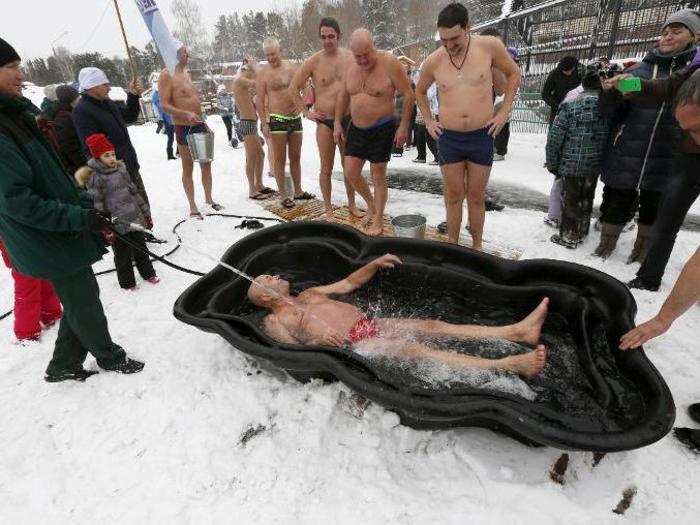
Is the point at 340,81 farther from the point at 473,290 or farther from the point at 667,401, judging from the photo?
the point at 667,401

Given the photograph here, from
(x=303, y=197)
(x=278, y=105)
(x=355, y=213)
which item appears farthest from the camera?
(x=303, y=197)

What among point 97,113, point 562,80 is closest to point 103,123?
point 97,113

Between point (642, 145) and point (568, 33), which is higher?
point (568, 33)

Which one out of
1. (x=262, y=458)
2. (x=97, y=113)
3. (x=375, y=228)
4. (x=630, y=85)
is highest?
(x=630, y=85)

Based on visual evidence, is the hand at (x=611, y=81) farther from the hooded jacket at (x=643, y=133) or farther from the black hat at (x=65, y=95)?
the black hat at (x=65, y=95)

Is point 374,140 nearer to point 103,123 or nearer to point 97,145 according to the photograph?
point 97,145

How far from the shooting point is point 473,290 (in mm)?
2943

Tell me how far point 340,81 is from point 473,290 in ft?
9.81

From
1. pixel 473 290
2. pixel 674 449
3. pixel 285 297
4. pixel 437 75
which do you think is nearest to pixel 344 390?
pixel 285 297

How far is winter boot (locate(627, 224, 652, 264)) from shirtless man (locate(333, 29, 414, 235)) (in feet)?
7.83

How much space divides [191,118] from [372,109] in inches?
95.5

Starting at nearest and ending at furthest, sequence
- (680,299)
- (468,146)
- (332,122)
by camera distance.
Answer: (680,299) → (468,146) → (332,122)

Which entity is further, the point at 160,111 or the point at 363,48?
the point at 160,111

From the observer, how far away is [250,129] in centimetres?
624
